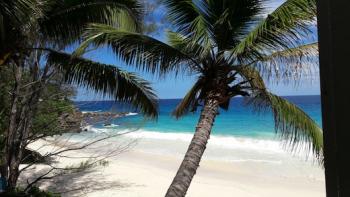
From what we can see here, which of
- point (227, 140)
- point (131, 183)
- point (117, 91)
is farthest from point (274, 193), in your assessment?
point (227, 140)

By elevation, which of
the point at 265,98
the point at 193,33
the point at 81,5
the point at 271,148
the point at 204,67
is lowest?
the point at 271,148

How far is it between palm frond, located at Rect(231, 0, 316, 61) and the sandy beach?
223 inches

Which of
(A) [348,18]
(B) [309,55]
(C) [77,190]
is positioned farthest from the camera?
(C) [77,190]

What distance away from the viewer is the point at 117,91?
8.41 m

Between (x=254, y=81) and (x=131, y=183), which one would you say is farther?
(x=131, y=183)

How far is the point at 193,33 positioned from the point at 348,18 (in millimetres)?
6432

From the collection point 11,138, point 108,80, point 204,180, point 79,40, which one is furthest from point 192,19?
point 204,180

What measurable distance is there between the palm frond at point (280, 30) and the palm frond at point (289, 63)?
0.13 m

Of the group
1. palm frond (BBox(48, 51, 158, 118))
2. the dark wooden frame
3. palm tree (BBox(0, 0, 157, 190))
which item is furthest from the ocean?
the dark wooden frame

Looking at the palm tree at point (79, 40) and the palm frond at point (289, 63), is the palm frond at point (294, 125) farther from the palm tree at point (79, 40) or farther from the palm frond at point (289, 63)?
the palm tree at point (79, 40)

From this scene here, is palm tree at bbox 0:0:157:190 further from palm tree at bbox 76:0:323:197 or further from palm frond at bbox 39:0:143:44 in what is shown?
palm tree at bbox 76:0:323:197

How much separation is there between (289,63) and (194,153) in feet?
6.27

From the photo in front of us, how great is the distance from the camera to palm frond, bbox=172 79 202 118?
7.03m

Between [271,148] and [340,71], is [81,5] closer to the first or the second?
[340,71]
